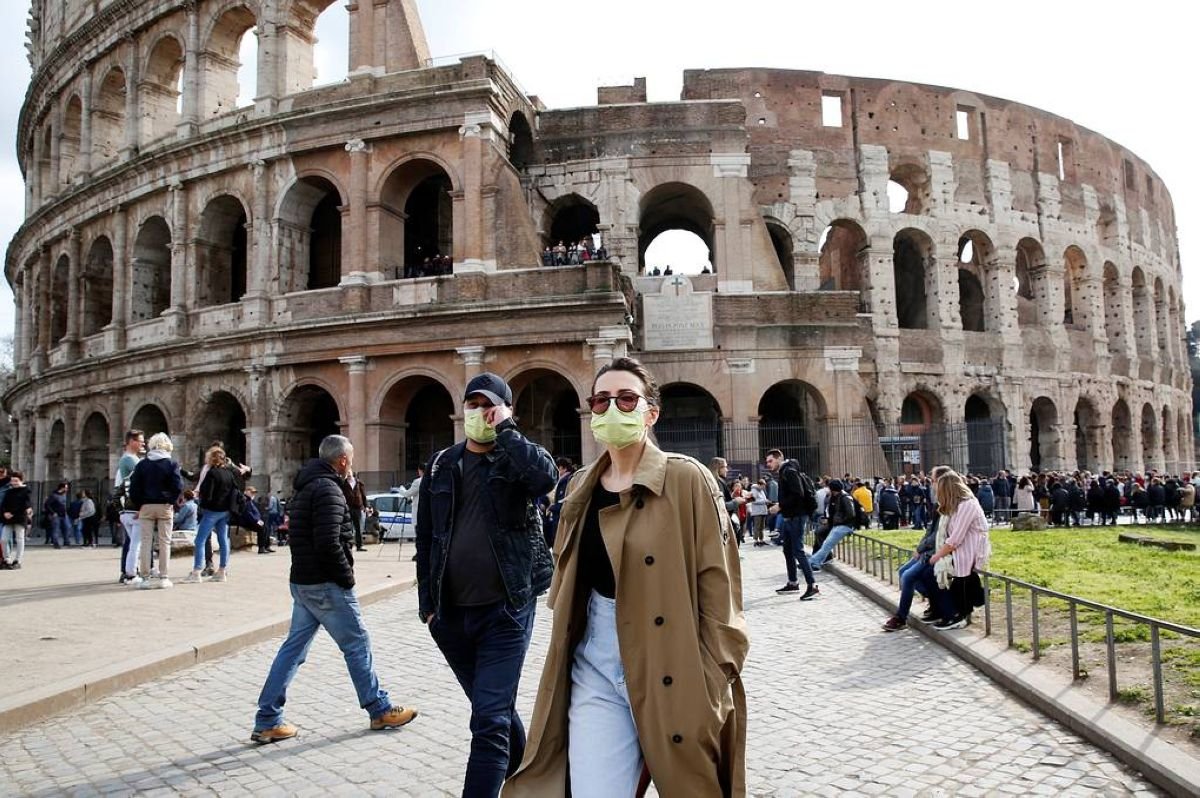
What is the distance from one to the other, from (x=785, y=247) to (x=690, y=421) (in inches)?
263

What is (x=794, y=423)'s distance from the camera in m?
25.0

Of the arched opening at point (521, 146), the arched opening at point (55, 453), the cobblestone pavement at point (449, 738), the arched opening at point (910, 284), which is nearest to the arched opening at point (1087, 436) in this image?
the arched opening at point (910, 284)

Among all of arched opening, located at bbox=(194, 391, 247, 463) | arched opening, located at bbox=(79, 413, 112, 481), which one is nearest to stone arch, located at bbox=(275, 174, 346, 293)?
arched opening, located at bbox=(194, 391, 247, 463)

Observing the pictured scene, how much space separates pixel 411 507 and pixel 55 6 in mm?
24709

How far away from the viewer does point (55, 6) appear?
94.9ft

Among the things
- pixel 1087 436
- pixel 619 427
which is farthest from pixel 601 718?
pixel 1087 436

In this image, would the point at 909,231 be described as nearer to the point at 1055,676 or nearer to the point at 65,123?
the point at 1055,676

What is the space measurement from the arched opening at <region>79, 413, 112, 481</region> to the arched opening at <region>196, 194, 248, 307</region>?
20.3 feet

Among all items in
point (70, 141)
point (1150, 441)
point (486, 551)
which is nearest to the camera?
point (486, 551)

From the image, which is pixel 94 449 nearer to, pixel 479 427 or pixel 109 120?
pixel 109 120

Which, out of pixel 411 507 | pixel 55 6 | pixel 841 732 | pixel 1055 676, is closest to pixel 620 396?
pixel 841 732

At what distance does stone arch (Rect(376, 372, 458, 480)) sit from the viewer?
66.3ft

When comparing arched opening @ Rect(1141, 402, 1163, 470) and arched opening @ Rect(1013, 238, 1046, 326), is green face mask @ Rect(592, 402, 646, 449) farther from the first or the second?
arched opening @ Rect(1141, 402, 1163, 470)

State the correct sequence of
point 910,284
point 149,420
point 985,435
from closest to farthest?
1. point 149,420
2. point 985,435
3. point 910,284
